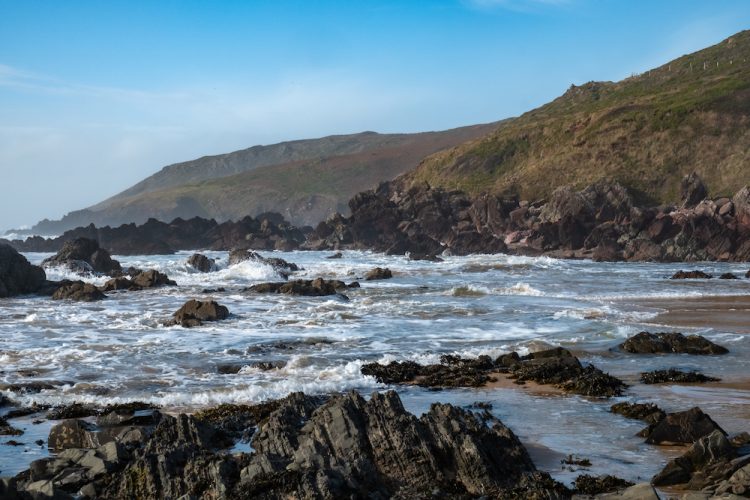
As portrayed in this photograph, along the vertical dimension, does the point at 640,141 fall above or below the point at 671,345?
above

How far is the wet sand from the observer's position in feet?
80.3

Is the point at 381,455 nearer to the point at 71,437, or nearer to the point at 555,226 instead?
the point at 71,437

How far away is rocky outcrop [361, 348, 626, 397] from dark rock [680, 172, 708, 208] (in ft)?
162

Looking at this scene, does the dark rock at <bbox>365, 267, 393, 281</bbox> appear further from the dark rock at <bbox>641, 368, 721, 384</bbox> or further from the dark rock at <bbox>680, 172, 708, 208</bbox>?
the dark rock at <bbox>680, 172, 708, 208</bbox>

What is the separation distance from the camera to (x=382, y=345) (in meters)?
21.9

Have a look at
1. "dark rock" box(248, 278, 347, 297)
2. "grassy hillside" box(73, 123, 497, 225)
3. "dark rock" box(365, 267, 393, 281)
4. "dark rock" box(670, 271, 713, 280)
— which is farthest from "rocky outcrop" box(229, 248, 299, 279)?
"grassy hillside" box(73, 123, 497, 225)

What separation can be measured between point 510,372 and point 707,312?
43.2 feet

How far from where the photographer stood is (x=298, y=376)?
57.8 ft

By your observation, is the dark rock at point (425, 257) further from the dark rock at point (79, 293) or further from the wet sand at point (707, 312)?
the dark rock at point (79, 293)

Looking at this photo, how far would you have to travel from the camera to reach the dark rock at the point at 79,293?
33422 millimetres

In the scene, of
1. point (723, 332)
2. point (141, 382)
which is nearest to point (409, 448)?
point (141, 382)

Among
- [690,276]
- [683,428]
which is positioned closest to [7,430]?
[683,428]

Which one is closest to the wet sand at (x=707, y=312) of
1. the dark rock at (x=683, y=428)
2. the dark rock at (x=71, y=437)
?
the dark rock at (x=683, y=428)

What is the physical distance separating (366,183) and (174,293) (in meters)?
128
